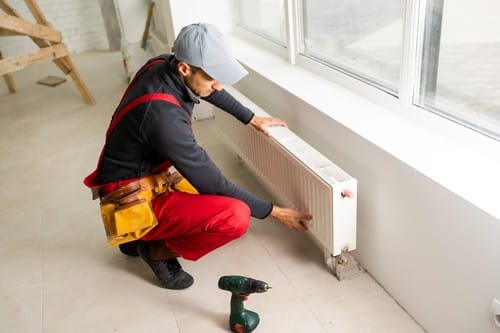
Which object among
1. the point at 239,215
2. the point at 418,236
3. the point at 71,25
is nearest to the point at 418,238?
the point at 418,236

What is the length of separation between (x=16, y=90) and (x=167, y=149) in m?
3.74

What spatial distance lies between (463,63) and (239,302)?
3.50 feet

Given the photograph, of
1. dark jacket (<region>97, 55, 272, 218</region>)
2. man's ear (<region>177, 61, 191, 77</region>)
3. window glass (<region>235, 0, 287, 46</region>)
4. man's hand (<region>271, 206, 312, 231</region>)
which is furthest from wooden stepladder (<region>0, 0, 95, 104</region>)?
man's hand (<region>271, 206, 312, 231</region>)

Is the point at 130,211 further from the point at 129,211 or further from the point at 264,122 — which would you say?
the point at 264,122

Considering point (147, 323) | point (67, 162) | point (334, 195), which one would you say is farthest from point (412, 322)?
point (67, 162)

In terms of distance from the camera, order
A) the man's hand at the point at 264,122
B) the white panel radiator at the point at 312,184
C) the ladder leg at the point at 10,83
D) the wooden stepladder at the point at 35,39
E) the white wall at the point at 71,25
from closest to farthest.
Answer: the white panel radiator at the point at 312,184 < the man's hand at the point at 264,122 < the wooden stepladder at the point at 35,39 < the ladder leg at the point at 10,83 < the white wall at the point at 71,25

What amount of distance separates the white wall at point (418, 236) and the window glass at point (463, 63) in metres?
0.24

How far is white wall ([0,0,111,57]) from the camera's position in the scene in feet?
17.9

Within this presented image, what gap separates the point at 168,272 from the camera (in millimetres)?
1856

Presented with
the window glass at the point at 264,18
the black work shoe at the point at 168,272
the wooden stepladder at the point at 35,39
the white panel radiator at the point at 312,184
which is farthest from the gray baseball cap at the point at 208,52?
the wooden stepladder at the point at 35,39

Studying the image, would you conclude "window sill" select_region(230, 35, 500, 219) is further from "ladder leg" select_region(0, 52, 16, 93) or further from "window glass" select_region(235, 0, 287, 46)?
"ladder leg" select_region(0, 52, 16, 93)

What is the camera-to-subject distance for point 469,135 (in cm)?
138

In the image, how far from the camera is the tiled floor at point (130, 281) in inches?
66.2

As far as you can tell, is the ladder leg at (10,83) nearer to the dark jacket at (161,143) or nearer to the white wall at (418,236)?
the dark jacket at (161,143)
